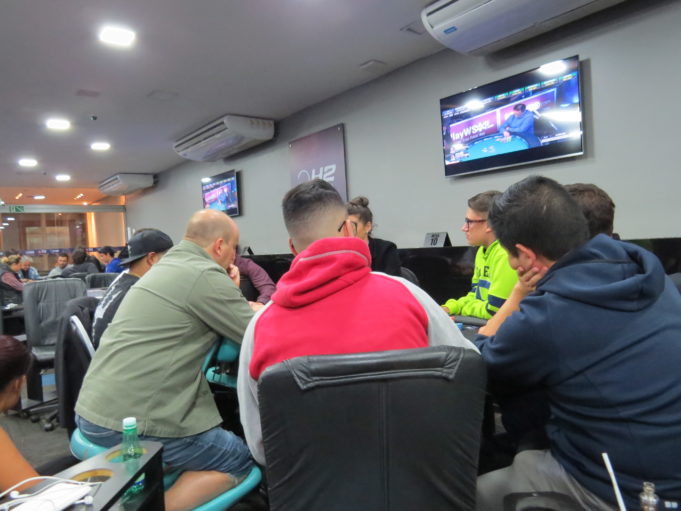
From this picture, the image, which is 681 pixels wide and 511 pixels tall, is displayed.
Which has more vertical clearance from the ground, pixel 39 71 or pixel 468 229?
pixel 39 71

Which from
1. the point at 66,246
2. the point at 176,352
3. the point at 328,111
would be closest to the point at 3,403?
the point at 176,352

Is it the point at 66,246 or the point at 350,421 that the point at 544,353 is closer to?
the point at 350,421

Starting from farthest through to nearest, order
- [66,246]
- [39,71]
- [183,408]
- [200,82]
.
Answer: [66,246], [200,82], [39,71], [183,408]

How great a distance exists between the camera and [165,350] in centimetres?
151

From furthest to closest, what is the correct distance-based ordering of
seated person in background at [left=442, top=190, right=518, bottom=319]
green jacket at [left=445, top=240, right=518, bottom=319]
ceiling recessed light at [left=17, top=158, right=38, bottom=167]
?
1. ceiling recessed light at [left=17, top=158, right=38, bottom=167]
2. seated person in background at [left=442, top=190, right=518, bottom=319]
3. green jacket at [left=445, top=240, right=518, bottom=319]

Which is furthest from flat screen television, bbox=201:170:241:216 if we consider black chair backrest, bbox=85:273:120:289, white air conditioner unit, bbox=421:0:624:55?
white air conditioner unit, bbox=421:0:624:55

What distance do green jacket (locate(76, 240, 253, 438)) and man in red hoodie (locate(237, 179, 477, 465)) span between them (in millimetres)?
430

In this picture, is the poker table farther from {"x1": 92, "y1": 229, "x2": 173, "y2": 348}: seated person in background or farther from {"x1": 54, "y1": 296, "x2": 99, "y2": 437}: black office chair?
{"x1": 54, "y1": 296, "x2": 99, "y2": 437}: black office chair

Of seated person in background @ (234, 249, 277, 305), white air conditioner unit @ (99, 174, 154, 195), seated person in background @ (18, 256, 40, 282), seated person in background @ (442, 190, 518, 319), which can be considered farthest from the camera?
white air conditioner unit @ (99, 174, 154, 195)

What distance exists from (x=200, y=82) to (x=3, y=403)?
376 cm

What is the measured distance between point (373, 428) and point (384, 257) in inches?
77.5

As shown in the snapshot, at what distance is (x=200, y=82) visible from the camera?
443cm

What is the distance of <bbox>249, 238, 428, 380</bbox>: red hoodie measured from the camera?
40.0 inches

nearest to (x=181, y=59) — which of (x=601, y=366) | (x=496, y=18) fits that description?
(x=496, y=18)
